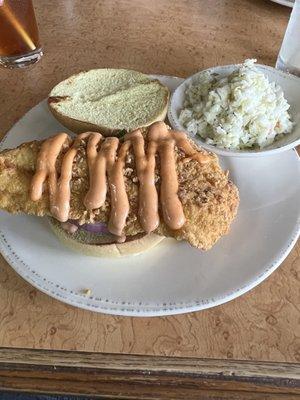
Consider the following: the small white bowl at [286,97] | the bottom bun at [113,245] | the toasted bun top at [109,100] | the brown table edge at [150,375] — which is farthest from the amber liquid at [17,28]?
the brown table edge at [150,375]

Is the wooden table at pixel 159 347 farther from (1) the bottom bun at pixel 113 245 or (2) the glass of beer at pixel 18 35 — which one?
(2) the glass of beer at pixel 18 35

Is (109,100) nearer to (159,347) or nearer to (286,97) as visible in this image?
(286,97)

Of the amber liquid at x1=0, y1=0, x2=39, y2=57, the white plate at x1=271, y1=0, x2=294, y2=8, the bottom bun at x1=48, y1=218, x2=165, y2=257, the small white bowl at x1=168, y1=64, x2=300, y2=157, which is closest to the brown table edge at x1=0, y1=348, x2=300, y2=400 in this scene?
the bottom bun at x1=48, y1=218, x2=165, y2=257

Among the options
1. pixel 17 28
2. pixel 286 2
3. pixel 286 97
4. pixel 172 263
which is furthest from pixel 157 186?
pixel 286 2

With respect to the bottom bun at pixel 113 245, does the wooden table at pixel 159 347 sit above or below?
below

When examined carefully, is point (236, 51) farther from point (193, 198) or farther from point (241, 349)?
point (241, 349)
